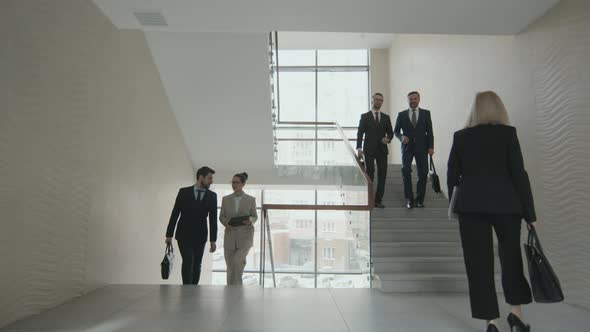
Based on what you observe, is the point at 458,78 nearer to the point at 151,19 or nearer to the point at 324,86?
the point at 151,19

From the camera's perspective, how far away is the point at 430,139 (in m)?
6.22

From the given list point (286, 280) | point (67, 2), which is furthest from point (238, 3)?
point (286, 280)

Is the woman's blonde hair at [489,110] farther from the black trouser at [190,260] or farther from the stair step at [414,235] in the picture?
the black trouser at [190,260]

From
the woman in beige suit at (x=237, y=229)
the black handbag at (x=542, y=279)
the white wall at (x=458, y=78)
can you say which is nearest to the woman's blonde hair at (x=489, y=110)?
the black handbag at (x=542, y=279)

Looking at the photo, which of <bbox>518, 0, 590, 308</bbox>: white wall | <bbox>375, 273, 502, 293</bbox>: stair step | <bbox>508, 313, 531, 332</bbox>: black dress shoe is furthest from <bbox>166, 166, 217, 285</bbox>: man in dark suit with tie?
<bbox>518, 0, 590, 308</bbox>: white wall

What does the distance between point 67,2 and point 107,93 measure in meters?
1.15

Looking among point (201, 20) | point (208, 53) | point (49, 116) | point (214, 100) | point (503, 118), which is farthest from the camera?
point (214, 100)

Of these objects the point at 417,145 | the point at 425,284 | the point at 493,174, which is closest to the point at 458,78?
the point at 417,145

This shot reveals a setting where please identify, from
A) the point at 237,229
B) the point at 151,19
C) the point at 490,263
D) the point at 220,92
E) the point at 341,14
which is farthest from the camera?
the point at 220,92

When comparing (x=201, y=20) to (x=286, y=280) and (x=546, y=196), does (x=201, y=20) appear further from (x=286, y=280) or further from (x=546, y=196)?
(x=546, y=196)

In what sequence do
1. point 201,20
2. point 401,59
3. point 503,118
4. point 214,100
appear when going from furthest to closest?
point 401,59, point 214,100, point 201,20, point 503,118

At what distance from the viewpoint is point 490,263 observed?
282cm

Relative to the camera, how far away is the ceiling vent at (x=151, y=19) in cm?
462

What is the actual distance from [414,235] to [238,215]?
89.5 inches
